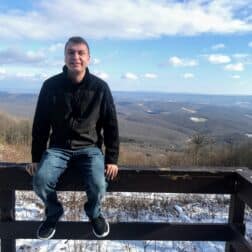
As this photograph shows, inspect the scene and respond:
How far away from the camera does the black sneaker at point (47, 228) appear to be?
277 centimetres

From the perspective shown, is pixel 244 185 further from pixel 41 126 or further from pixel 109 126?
pixel 41 126

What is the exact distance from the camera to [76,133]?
3037mm

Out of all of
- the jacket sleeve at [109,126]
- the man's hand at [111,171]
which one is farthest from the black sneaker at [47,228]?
the jacket sleeve at [109,126]

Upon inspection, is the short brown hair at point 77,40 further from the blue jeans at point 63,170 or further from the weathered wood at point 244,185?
the weathered wood at point 244,185

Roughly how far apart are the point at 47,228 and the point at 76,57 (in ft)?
4.19

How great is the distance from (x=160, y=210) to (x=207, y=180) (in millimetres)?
3848

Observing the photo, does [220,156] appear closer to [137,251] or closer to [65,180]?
[137,251]

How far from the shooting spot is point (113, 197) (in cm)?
693

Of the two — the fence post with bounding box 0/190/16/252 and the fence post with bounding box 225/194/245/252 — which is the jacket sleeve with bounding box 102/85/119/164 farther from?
the fence post with bounding box 225/194/245/252

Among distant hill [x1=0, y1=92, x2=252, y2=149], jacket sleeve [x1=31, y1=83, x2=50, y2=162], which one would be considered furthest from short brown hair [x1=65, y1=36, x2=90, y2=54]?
distant hill [x1=0, y1=92, x2=252, y2=149]

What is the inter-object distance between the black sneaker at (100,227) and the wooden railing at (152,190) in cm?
8

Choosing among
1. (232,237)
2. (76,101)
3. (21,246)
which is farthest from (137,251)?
(76,101)

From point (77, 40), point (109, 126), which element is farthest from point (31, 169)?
point (77, 40)

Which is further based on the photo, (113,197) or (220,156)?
(220,156)
